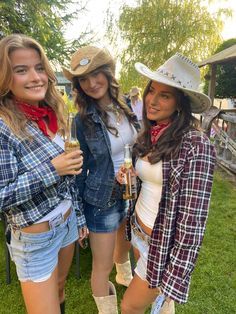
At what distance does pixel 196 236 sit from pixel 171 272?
0.87ft

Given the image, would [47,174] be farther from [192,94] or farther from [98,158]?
[192,94]

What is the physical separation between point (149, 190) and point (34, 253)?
2.59 ft

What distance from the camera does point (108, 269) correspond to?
2445 millimetres

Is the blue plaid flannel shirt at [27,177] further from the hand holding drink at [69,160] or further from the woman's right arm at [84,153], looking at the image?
the woman's right arm at [84,153]

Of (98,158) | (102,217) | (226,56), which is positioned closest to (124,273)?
(102,217)

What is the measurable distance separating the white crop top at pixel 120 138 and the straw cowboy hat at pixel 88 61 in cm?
39

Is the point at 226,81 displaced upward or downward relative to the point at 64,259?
upward

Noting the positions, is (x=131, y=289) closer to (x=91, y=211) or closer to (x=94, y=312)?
(x=91, y=211)

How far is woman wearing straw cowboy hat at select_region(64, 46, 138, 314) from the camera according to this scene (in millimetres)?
2270

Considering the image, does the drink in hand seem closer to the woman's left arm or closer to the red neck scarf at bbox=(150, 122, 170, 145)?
the red neck scarf at bbox=(150, 122, 170, 145)

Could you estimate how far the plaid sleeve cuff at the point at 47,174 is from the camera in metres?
1.59

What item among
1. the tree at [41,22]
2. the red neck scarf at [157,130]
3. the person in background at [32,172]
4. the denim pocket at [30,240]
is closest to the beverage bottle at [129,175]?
the red neck scarf at [157,130]

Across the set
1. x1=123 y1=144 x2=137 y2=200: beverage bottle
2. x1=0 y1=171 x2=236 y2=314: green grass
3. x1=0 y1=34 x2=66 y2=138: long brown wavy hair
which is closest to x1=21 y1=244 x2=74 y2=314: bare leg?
x1=123 y1=144 x2=137 y2=200: beverage bottle

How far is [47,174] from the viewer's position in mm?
1604
